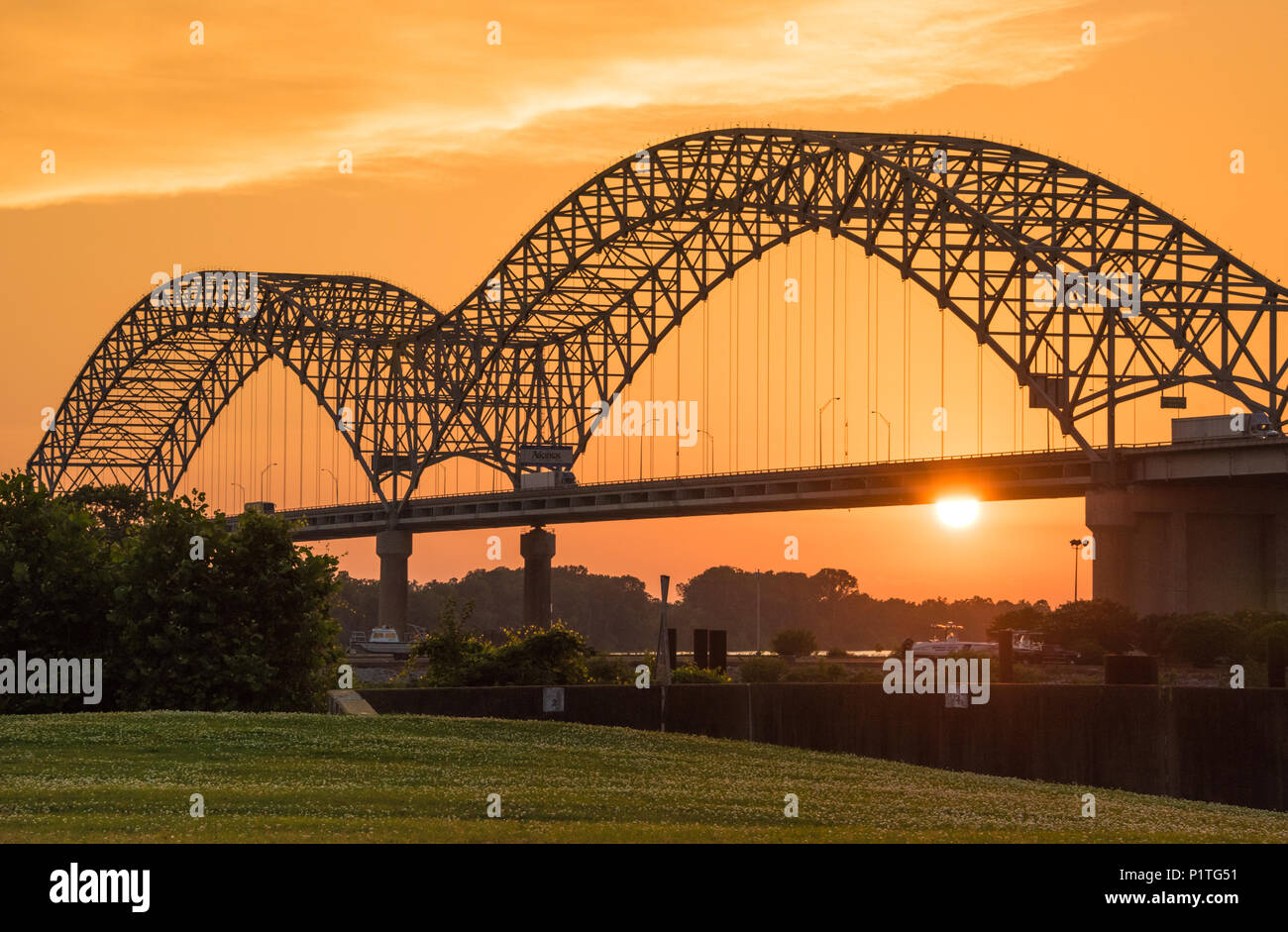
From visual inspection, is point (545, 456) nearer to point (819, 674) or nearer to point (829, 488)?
point (829, 488)

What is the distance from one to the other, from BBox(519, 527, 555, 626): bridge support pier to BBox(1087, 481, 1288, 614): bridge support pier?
5556cm

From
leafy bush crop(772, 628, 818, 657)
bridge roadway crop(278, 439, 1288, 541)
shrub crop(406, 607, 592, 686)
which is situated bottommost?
leafy bush crop(772, 628, 818, 657)

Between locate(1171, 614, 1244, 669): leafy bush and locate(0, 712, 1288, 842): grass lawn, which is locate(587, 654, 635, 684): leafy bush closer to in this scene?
locate(0, 712, 1288, 842): grass lawn

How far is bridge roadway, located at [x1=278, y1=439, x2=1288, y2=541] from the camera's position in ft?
256

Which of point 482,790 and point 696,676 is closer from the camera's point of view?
point 482,790

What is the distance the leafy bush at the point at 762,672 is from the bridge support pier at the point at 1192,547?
15.4m

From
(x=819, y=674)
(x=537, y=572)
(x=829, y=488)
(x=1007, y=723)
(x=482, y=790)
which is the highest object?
(x=829, y=488)

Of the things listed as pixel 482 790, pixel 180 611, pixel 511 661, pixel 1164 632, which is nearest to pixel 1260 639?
pixel 1164 632

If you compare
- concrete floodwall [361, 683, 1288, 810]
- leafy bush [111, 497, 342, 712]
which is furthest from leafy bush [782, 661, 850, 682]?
leafy bush [111, 497, 342, 712]

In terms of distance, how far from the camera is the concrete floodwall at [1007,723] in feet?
110

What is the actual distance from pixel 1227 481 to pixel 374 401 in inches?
3259

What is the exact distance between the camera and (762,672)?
71875 mm

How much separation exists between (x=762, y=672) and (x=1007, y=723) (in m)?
35.7

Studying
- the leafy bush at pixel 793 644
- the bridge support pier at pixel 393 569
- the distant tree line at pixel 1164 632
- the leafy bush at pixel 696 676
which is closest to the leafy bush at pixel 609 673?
the leafy bush at pixel 696 676
